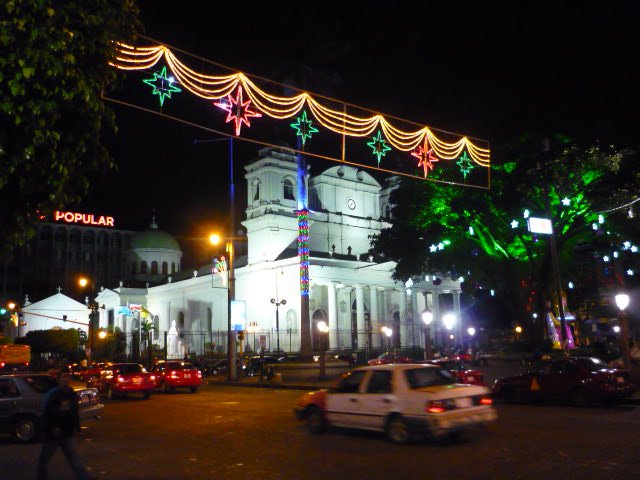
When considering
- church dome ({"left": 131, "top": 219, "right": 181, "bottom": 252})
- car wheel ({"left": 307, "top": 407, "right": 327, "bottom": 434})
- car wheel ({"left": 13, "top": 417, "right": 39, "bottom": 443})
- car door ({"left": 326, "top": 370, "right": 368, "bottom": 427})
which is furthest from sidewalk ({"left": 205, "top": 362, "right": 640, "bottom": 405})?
church dome ({"left": 131, "top": 219, "right": 181, "bottom": 252})

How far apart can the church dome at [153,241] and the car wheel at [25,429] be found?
85.0m

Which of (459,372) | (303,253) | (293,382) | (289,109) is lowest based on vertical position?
(293,382)

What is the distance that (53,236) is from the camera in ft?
385

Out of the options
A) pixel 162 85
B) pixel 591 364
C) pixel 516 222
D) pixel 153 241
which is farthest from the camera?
pixel 153 241

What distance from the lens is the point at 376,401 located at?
12477mm

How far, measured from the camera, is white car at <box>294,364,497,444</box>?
11602mm

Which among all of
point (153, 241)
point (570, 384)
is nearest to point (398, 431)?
point (570, 384)

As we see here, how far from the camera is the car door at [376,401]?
483 inches

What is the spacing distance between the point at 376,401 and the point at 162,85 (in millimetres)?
8581

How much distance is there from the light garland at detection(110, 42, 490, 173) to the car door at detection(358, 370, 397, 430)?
24.0 ft

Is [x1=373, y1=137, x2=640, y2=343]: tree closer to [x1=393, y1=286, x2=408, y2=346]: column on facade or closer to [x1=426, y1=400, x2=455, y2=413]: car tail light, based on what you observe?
[x1=426, y1=400, x2=455, y2=413]: car tail light

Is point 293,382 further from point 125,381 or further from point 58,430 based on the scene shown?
point 58,430

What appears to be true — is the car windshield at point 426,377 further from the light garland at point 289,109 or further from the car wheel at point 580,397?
the car wheel at point 580,397

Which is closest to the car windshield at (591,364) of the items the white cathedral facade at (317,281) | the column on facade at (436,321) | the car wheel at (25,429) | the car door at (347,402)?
the car door at (347,402)
